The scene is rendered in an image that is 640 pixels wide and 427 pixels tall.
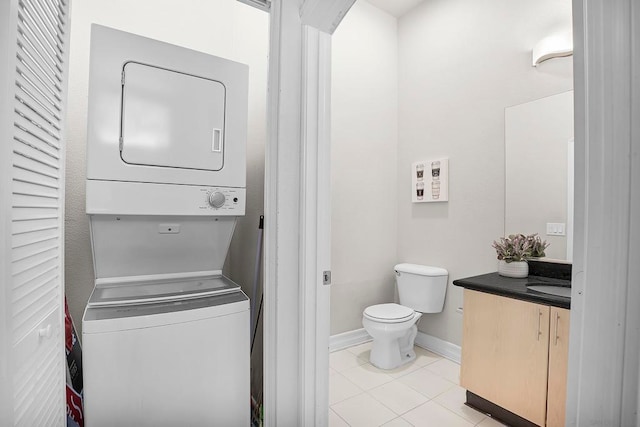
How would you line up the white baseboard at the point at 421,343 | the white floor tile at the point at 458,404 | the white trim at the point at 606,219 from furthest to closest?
1. the white baseboard at the point at 421,343
2. the white floor tile at the point at 458,404
3. the white trim at the point at 606,219

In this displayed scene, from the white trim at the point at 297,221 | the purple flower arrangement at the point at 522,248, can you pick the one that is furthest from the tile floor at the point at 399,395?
the purple flower arrangement at the point at 522,248

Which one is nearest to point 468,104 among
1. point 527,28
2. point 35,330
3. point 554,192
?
point 527,28

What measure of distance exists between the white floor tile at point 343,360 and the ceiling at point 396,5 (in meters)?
3.22

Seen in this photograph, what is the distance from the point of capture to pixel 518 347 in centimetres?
166

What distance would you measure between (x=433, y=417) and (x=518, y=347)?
646 millimetres

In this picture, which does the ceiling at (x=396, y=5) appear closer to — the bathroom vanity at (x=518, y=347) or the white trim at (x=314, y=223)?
the white trim at (x=314, y=223)

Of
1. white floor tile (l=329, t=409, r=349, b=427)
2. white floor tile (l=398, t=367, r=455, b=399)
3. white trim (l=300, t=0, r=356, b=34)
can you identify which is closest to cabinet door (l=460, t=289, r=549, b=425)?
white floor tile (l=398, t=367, r=455, b=399)

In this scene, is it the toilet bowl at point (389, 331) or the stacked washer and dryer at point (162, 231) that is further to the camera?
the toilet bowl at point (389, 331)

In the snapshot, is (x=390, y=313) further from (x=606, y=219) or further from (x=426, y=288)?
(x=606, y=219)

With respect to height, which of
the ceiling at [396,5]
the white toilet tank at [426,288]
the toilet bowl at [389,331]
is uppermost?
the ceiling at [396,5]

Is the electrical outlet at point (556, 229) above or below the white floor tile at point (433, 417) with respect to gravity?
above

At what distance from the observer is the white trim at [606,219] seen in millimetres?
386

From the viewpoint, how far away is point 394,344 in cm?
240

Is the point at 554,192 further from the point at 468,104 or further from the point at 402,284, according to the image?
the point at 402,284
